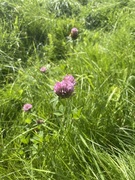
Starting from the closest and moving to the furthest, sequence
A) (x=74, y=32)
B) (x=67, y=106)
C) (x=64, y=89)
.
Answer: (x=64, y=89)
(x=67, y=106)
(x=74, y=32)

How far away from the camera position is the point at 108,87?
1721mm

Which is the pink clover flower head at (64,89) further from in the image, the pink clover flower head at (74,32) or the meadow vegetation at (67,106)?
the pink clover flower head at (74,32)

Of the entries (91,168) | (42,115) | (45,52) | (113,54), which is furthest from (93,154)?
(45,52)

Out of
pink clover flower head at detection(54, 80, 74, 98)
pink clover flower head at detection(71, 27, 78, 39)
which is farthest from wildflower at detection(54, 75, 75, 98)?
pink clover flower head at detection(71, 27, 78, 39)

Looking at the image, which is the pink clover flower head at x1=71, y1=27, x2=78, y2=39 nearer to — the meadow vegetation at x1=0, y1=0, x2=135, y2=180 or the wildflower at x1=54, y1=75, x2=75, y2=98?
the meadow vegetation at x1=0, y1=0, x2=135, y2=180

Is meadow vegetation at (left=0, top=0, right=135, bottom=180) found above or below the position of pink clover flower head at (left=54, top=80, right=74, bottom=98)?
below

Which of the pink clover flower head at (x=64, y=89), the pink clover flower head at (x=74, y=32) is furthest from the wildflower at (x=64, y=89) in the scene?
the pink clover flower head at (x=74, y=32)

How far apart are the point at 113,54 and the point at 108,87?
0.36 meters

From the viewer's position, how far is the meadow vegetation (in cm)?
133

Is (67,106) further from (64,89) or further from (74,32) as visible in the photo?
(74,32)

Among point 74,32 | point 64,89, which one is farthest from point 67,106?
point 74,32

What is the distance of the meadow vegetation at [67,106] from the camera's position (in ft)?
4.38

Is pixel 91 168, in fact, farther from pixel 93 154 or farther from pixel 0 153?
pixel 0 153

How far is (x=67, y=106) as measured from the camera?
58.5 inches
